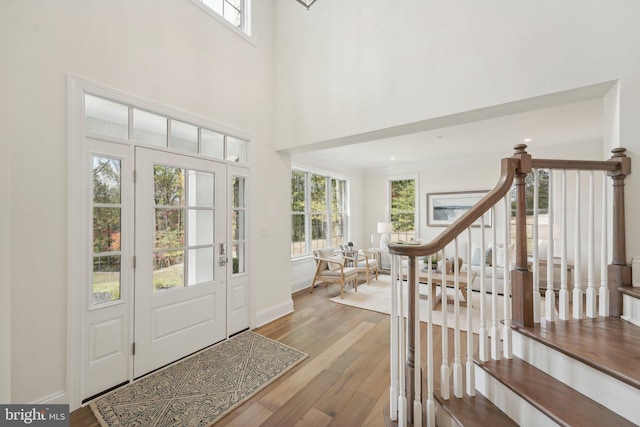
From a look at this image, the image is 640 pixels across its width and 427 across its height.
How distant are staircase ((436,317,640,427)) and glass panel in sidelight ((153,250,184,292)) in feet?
7.82

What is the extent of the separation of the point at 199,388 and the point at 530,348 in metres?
2.34

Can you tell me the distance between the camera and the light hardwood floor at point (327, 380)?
1845mm

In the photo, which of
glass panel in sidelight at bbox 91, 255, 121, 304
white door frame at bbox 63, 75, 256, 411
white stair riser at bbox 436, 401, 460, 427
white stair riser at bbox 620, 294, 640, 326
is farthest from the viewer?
glass panel in sidelight at bbox 91, 255, 121, 304

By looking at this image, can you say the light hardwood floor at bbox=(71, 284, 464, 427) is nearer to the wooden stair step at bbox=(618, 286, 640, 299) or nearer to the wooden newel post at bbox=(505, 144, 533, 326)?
the wooden newel post at bbox=(505, 144, 533, 326)

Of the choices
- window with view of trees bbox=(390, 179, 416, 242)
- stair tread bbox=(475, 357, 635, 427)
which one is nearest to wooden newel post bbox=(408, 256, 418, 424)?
stair tread bbox=(475, 357, 635, 427)

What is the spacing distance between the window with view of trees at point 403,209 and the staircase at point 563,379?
213 inches

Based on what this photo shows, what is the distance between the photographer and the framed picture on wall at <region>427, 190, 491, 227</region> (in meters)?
6.04

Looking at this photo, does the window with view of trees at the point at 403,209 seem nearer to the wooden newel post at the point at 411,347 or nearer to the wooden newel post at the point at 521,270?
the wooden newel post at the point at 521,270

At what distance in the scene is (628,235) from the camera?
1.67 m

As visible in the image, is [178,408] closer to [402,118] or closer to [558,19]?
[402,118]

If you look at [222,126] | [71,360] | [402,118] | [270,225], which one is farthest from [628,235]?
[71,360]

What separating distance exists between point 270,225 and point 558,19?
3310 mm

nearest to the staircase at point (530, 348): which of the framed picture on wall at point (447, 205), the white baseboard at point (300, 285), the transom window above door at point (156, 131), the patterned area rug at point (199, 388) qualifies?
the patterned area rug at point (199, 388)

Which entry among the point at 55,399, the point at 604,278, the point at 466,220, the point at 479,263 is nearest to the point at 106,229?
the point at 55,399
